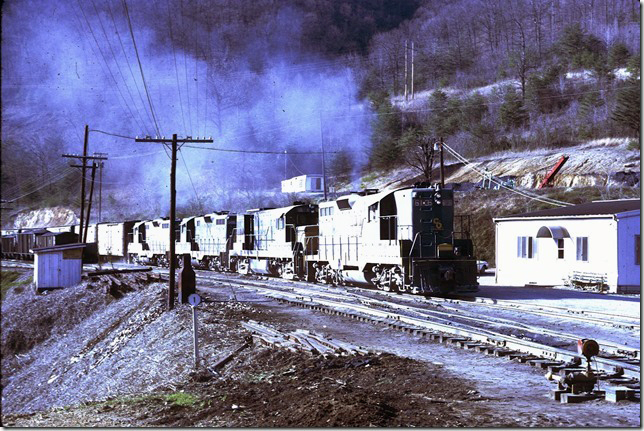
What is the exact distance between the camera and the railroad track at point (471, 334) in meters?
10.6

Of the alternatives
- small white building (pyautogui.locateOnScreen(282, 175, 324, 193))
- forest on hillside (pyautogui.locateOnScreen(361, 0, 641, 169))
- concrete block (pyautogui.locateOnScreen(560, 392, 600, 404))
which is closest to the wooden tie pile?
concrete block (pyautogui.locateOnScreen(560, 392, 600, 404))

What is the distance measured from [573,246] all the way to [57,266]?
1036 inches

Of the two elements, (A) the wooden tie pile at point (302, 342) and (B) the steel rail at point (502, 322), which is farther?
(A) the wooden tie pile at point (302, 342)

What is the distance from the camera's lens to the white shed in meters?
34.8

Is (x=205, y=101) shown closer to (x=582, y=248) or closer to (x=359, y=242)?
(x=359, y=242)

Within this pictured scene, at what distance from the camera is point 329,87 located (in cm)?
9081

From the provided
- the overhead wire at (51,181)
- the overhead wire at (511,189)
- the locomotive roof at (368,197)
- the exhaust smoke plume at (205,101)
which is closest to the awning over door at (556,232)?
the locomotive roof at (368,197)

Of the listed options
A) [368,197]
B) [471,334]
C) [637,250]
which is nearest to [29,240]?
[368,197]

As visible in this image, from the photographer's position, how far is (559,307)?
66.4ft

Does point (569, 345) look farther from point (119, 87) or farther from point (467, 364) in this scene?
point (119, 87)

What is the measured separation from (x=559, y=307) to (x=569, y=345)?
766 centimetres

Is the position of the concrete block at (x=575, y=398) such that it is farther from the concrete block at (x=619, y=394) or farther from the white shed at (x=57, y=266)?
the white shed at (x=57, y=266)

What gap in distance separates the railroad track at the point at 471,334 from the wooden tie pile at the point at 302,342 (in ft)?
7.51

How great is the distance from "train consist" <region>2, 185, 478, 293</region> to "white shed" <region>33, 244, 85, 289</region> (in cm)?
959
